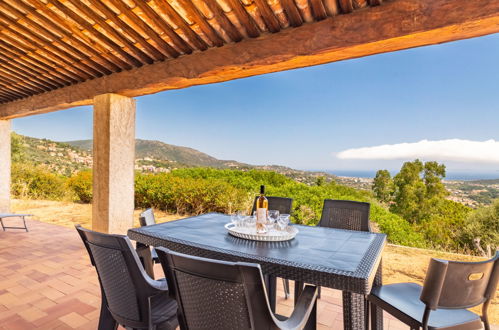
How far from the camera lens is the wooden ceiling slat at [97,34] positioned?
2871mm

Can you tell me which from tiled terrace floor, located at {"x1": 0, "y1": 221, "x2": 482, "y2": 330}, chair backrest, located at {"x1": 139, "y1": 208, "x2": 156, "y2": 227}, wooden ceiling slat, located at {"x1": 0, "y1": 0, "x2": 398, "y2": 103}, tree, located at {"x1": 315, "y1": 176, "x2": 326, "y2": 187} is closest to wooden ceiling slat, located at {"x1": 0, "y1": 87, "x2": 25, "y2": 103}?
wooden ceiling slat, located at {"x1": 0, "y1": 0, "x2": 398, "y2": 103}

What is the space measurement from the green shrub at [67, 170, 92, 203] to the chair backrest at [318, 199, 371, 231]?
749cm

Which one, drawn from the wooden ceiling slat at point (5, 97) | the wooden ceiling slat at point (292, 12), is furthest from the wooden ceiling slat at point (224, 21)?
the wooden ceiling slat at point (5, 97)

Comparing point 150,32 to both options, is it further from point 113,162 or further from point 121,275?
point 121,275

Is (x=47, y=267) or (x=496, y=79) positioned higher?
(x=496, y=79)

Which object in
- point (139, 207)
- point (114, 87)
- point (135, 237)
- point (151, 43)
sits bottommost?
point (139, 207)

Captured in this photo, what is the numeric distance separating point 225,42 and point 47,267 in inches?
131

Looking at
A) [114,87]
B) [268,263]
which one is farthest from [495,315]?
[114,87]

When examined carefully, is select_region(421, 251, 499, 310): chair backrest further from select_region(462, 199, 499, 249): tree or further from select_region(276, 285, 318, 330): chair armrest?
select_region(462, 199, 499, 249): tree

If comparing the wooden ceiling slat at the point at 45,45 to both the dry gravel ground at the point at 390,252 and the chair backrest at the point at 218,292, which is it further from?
the chair backrest at the point at 218,292

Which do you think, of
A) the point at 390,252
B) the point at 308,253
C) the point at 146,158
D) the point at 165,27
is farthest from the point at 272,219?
the point at 146,158

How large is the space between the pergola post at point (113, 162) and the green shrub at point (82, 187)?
438 centimetres

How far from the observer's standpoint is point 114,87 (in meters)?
4.18

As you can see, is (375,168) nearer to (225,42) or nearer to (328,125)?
(225,42)
